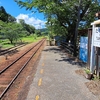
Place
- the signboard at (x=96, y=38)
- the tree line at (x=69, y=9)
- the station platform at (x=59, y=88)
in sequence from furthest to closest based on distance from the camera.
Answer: the tree line at (x=69, y=9)
the signboard at (x=96, y=38)
the station platform at (x=59, y=88)

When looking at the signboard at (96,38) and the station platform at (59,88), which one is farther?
the signboard at (96,38)

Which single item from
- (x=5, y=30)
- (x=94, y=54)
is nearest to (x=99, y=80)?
(x=94, y=54)

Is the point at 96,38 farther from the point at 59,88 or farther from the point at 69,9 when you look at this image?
the point at 69,9

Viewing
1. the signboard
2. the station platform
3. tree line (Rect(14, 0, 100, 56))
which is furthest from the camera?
tree line (Rect(14, 0, 100, 56))

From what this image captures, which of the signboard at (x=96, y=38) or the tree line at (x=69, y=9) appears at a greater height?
the tree line at (x=69, y=9)

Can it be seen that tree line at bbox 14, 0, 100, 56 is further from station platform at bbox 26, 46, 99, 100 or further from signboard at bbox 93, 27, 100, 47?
station platform at bbox 26, 46, 99, 100

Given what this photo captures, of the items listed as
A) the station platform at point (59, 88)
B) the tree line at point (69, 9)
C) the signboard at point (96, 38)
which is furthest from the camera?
the tree line at point (69, 9)

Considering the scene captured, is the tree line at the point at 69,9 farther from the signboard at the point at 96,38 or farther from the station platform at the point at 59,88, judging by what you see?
the station platform at the point at 59,88

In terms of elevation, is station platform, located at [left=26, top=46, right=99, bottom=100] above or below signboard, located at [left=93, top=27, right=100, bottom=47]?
below

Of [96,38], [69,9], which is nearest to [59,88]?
[96,38]

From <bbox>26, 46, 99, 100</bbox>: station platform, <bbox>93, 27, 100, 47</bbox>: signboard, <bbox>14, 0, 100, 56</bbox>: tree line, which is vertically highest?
<bbox>14, 0, 100, 56</bbox>: tree line

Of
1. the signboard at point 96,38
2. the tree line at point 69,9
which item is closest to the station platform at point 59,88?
the signboard at point 96,38

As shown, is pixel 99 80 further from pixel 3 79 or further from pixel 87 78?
pixel 3 79

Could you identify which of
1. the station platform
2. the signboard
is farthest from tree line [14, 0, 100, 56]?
the station platform
